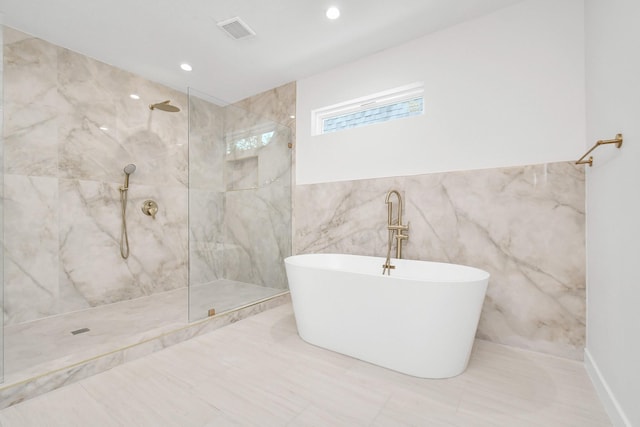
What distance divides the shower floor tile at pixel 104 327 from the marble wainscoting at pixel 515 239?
1552 mm

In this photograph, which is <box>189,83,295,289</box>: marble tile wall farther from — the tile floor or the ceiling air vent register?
the tile floor

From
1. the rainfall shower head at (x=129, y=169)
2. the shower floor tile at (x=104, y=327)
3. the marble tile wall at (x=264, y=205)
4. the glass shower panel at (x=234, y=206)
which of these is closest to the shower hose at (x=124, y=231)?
the rainfall shower head at (x=129, y=169)

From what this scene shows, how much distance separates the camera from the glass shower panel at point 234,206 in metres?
2.43

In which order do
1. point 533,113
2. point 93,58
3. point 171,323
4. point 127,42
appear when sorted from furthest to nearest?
1. point 93,58
2. point 127,42
3. point 171,323
4. point 533,113

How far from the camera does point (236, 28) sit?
87.9 inches

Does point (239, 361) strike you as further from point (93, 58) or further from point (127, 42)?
point (93, 58)

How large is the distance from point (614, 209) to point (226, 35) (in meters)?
2.86

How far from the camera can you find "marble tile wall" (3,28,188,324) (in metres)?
2.22

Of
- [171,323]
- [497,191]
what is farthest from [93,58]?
[497,191]

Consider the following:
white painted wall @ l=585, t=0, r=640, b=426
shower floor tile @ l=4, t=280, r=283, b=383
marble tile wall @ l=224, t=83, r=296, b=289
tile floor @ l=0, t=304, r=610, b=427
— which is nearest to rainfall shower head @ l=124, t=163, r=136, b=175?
marble tile wall @ l=224, t=83, r=296, b=289

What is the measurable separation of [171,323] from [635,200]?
2.85 m

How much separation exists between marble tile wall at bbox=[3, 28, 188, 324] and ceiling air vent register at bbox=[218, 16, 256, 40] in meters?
1.42

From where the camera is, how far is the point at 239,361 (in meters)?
1.77

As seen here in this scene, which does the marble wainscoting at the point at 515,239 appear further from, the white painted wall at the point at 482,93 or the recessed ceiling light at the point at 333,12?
the recessed ceiling light at the point at 333,12
